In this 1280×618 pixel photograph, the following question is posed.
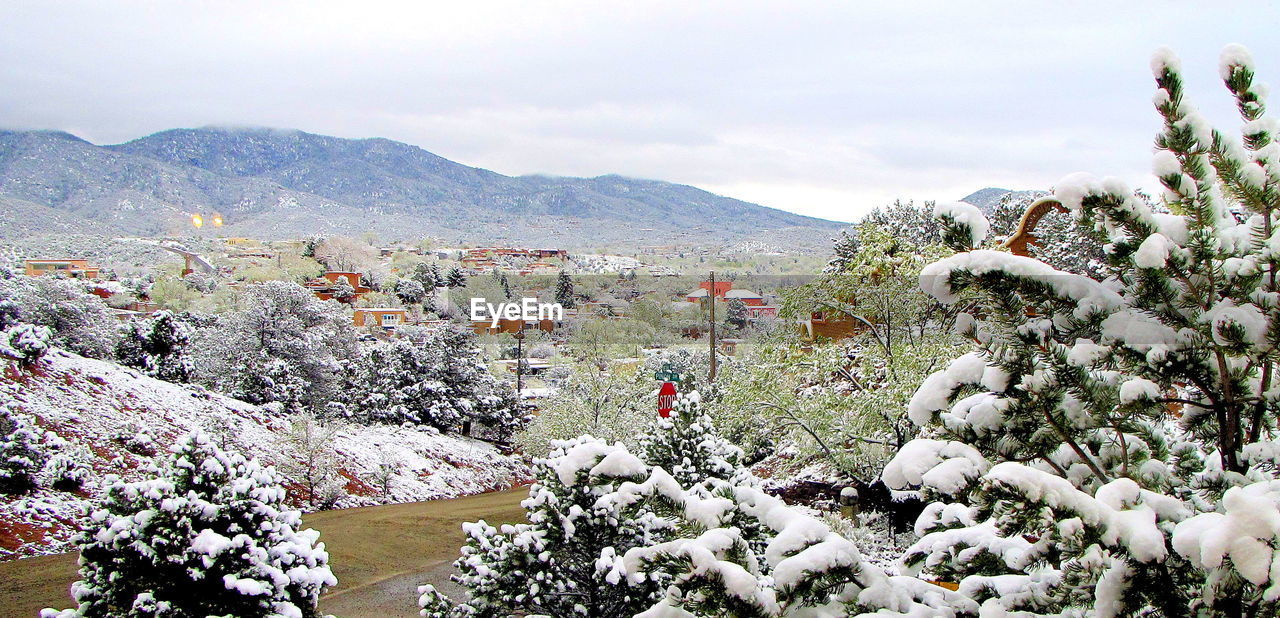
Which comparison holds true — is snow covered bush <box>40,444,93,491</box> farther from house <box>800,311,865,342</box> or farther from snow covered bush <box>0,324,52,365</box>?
house <box>800,311,865,342</box>

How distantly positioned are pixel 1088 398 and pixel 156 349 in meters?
32.3

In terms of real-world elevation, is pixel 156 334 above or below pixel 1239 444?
below

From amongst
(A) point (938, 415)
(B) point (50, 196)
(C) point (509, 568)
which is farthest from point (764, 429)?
(B) point (50, 196)

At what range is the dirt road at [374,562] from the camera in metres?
12.6

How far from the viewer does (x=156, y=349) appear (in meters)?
29.2

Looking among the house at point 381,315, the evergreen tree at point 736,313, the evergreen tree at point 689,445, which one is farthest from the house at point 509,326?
the evergreen tree at point 689,445

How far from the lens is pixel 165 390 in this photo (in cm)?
2505

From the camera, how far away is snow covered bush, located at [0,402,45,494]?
16609 millimetres

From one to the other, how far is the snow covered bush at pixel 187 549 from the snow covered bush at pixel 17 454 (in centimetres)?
1232

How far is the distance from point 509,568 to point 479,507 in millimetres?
16867

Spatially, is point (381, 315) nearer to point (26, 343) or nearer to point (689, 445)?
point (26, 343)

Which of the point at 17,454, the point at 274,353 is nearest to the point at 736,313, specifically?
the point at 274,353

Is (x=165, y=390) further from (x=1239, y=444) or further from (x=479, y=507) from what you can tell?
(x=1239, y=444)

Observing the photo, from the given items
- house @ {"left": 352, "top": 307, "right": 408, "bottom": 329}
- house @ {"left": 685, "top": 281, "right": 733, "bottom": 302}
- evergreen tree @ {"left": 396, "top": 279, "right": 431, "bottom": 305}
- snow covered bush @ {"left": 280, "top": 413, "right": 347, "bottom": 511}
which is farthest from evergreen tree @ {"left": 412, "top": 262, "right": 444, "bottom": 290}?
snow covered bush @ {"left": 280, "top": 413, "right": 347, "bottom": 511}
